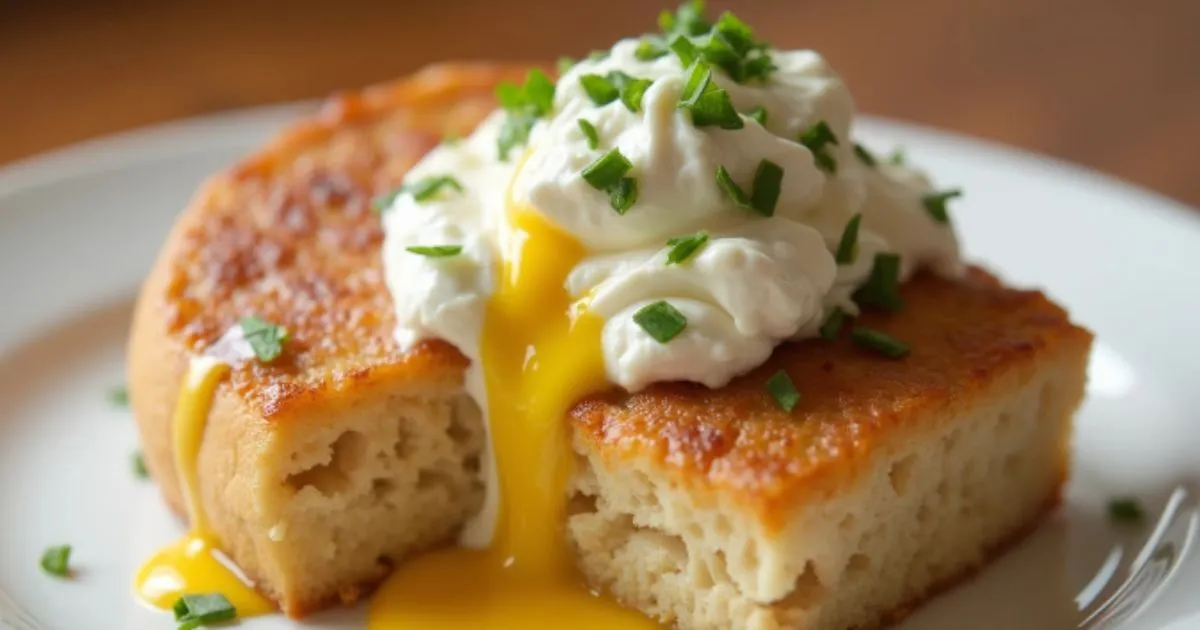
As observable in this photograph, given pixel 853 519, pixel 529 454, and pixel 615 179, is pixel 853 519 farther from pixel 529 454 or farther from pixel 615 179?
pixel 615 179

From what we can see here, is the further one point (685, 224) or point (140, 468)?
point (140, 468)

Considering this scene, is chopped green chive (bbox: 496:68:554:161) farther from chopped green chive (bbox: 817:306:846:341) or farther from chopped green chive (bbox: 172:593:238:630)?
chopped green chive (bbox: 172:593:238:630)

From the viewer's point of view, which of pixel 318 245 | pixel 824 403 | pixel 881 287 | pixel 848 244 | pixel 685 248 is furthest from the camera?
pixel 318 245

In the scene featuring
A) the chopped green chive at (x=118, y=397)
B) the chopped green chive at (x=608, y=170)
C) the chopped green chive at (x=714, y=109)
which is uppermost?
the chopped green chive at (x=714, y=109)

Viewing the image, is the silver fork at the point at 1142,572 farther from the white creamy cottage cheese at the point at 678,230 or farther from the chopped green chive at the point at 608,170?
the chopped green chive at the point at 608,170

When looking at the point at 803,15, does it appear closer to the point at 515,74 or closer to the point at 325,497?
the point at 515,74

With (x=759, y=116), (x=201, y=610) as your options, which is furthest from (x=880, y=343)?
(x=201, y=610)

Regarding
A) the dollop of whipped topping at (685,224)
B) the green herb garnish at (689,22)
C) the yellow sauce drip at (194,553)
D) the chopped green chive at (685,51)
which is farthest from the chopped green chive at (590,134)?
the yellow sauce drip at (194,553)
